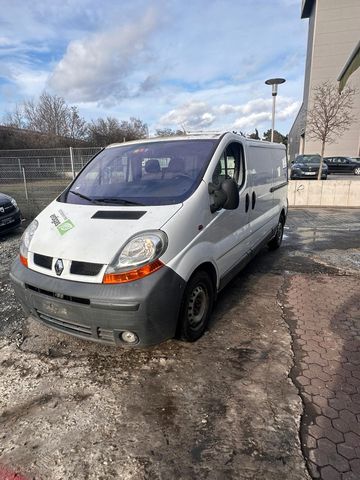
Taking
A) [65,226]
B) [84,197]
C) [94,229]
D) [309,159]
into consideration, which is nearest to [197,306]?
[94,229]

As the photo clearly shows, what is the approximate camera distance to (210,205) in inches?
127

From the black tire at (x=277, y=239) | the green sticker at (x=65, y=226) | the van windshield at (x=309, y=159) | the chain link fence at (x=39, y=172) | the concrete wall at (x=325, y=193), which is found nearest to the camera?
the green sticker at (x=65, y=226)

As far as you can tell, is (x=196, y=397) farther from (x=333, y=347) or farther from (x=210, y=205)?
(x=210, y=205)

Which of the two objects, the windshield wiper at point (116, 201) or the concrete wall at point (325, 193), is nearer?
Answer: the windshield wiper at point (116, 201)

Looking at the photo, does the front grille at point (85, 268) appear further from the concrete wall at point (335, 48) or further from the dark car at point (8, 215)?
the concrete wall at point (335, 48)

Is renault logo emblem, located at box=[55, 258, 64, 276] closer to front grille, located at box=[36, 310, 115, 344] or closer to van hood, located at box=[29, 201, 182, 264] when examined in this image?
van hood, located at box=[29, 201, 182, 264]

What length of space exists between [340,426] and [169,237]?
5.97ft

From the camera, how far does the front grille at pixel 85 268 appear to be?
2644mm

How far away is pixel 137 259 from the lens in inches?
103

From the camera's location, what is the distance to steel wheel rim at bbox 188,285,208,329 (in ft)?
10.2

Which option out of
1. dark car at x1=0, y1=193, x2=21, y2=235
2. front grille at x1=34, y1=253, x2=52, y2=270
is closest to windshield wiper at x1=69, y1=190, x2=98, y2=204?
front grille at x1=34, y1=253, x2=52, y2=270

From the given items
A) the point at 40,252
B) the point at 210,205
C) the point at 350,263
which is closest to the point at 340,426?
the point at 210,205

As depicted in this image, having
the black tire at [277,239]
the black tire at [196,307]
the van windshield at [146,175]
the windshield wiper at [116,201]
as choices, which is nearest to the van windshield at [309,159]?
the black tire at [277,239]

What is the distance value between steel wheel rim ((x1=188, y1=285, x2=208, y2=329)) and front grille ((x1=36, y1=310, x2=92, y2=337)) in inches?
37.1
